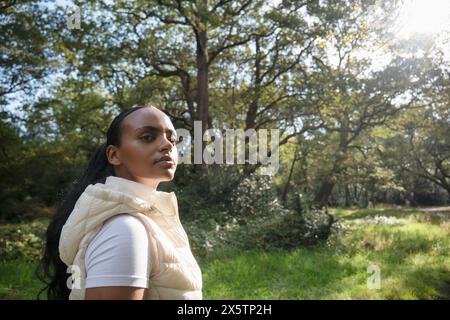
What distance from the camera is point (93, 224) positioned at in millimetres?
966

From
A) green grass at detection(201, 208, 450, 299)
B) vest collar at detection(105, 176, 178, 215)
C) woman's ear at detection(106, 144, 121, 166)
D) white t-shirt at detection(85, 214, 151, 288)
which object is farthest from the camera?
green grass at detection(201, 208, 450, 299)

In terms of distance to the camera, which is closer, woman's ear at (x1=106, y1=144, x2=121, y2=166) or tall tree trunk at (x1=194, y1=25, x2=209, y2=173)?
woman's ear at (x1=106, y1=144, x2=121, y2=166)

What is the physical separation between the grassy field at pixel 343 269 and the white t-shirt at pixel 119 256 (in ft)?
14.8

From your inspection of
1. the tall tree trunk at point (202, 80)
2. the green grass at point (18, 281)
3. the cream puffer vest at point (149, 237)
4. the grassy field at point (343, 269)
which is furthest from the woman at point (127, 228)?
the tall tree trunk at point (202, 80)

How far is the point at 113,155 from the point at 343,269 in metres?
5.87

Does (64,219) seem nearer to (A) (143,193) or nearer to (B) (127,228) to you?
(A) (143,193)

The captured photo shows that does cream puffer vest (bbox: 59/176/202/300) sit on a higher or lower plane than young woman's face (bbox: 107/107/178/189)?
lower

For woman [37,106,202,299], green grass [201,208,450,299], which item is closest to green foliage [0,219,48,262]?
green grass [201,208,450,299]

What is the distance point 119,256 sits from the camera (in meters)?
0.86

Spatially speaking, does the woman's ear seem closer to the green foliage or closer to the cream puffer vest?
the cream puffer vest

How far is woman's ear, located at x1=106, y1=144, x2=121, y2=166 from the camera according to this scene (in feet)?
4.04

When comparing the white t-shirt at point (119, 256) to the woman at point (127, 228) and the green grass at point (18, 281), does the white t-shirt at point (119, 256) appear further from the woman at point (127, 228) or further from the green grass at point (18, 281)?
the green grass at point (18, 281)

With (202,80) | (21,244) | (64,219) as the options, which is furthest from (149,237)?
(202,80)
